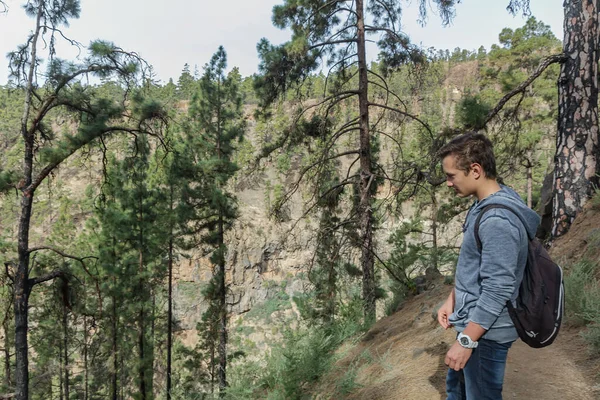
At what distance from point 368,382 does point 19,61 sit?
25.7 ft

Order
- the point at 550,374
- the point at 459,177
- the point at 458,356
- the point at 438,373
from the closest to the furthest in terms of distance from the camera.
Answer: the point at 458,356
the point at 459,177
the point at 550,374
the point at 438,373

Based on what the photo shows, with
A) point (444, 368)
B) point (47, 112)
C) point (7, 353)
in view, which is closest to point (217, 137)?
point (47, 112)

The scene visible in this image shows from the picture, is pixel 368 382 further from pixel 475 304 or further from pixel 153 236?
pixel 153 236

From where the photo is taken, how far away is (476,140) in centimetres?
179

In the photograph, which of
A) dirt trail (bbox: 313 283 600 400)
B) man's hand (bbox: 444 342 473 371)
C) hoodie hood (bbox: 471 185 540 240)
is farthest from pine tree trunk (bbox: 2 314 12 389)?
hoodie hood (bbox: 471 185 540 240)

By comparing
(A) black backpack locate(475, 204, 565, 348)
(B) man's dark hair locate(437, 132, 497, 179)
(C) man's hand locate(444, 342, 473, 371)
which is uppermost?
(B) man's dark hair locate(437, 132, 497, 179)

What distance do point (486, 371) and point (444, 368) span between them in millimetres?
2142

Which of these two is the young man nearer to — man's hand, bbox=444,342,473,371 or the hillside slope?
man's hand, bbox=444,342,473,371

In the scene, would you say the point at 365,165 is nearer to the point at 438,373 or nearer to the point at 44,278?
the point at 438,373

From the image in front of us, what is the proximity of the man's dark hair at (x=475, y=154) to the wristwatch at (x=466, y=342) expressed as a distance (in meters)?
0.75

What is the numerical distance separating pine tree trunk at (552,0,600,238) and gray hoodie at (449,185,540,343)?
524 cm

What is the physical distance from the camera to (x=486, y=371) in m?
1.74

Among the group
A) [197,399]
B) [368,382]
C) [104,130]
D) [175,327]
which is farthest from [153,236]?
[175,327]

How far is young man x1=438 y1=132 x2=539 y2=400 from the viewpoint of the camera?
161 centimetres
